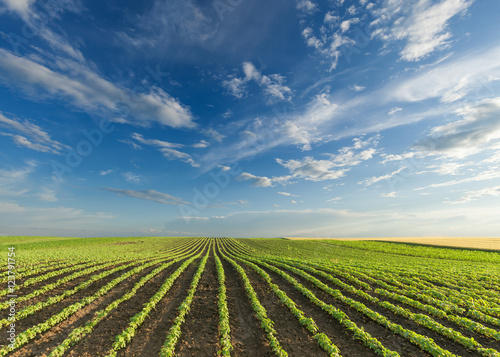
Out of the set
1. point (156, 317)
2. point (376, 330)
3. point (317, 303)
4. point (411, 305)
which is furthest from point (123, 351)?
point (411, 305)

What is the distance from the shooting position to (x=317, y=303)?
14477 millimetres

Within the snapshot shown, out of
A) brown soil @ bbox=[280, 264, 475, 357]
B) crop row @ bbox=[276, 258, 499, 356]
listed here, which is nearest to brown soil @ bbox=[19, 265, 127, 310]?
brown soil @ bbox=[280, 264, 475, 357]

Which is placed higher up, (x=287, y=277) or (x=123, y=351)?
(x=287, y=277)

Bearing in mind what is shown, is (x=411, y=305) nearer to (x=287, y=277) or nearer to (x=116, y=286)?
(x=287, y=277)

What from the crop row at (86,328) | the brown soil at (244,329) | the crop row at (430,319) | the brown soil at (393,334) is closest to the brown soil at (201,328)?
the brown soil at (244,329)

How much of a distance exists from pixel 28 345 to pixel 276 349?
10.7 m

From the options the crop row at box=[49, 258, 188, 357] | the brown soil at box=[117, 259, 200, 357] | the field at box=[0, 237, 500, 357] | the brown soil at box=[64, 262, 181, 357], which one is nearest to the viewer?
the crop row at box=[49, 258, 188, 357]

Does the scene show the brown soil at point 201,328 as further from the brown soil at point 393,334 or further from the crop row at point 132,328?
the brown soil at point 393,334

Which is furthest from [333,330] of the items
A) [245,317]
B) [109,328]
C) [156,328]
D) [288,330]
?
[109,328]

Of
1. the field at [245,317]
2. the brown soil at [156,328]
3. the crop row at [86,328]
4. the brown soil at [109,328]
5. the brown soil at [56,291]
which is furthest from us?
the brown soil at [56,291]

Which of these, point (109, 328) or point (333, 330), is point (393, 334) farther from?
point (109, 328)

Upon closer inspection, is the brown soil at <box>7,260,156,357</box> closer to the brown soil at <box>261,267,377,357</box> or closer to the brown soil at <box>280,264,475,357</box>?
the brown soil at <box>261,267,377,357</box>

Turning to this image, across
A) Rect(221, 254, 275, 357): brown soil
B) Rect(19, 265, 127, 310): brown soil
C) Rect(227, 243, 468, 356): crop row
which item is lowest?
Rect(221, 254, 275, 357): brown soil

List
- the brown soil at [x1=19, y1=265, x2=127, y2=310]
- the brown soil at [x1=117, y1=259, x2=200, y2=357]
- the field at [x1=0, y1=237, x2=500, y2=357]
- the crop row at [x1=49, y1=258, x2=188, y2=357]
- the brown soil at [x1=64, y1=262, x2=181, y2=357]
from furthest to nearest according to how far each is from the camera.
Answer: the brown soil at [x1=19, y1=265, x2=127, y2=310] < the field at [x1=0, y1=237, x2=500, y2=357] < the brown soil at [x1=117, y1=259, x2=200, y2=357] < the brown soil at [x1=64, y1=262, x2=181, y2=357] < the crop row at [x1=49, y1=258, x2=188, y2=357]
